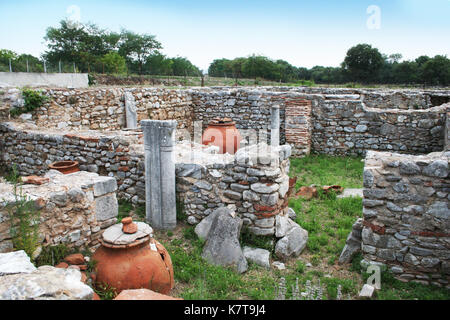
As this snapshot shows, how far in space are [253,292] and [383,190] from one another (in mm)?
2135

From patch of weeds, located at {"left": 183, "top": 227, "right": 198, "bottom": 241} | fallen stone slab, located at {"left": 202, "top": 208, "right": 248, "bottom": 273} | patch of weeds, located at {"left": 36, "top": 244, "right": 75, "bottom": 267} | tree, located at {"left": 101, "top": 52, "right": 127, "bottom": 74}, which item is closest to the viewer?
patch of weeds, located at {"left": 36, "top": 244, "right": 75, "bottom": 267}

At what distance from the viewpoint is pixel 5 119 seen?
28.0ft

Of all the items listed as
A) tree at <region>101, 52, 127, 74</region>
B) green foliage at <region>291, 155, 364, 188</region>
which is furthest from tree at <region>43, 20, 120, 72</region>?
green foliage at <region>291, 155, 364, 188</region>

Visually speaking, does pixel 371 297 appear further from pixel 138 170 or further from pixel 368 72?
pixel 368 72

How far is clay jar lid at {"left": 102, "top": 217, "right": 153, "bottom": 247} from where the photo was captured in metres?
3.61

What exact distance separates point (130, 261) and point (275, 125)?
826 cm

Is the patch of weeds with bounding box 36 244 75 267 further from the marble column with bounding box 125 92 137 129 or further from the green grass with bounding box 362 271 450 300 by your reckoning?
the marble column with bounding box 125 92 137 129

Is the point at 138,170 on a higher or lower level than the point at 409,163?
lower

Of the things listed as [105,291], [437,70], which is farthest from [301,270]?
[437,70]

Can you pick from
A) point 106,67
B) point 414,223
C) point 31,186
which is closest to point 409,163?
point 414,223

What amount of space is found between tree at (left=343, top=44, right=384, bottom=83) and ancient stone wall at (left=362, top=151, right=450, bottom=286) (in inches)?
1298

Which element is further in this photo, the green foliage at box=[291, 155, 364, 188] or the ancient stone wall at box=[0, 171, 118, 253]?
the green foliage at box=[291, 155, 364, 188]

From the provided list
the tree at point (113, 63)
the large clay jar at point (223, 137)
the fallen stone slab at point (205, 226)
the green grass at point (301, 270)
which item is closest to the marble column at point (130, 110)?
the large clay jar at point (223, 137)

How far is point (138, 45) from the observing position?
42.8 meters
